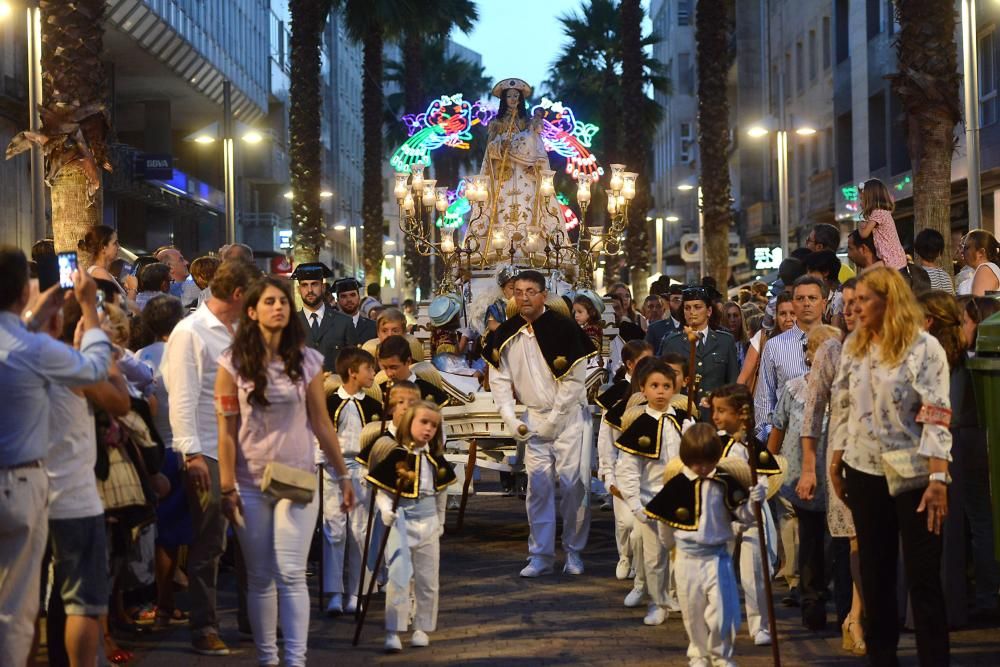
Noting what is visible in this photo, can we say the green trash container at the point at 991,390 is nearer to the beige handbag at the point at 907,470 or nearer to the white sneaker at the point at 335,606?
the beige handbag at the point at 907,470

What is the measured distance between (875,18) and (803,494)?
32.3m

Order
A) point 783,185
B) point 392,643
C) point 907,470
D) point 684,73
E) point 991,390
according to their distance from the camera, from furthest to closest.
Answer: point 684,73 → point 783,185 → point 392,643 → point 991,390 → point 907,470

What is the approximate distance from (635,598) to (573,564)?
5.38 feet

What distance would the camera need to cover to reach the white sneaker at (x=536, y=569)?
12000 millimetres

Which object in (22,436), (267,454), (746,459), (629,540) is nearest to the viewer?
(22,436)

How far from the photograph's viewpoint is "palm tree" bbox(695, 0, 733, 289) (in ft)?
97.1

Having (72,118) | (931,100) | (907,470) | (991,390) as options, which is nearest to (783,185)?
(931,100)

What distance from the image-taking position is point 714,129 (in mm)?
30219

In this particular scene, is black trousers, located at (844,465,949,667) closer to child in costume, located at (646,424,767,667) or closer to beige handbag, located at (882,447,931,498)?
beige handbag, located at (882,447,931,498)

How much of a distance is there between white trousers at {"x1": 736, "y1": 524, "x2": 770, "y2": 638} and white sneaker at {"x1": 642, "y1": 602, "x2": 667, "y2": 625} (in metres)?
0.72

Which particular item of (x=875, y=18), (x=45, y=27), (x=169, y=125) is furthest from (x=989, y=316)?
(x=169, y=125)

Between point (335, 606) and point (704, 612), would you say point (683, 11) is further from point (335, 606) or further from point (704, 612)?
point (704, 612)

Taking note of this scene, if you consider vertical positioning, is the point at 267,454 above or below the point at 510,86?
below

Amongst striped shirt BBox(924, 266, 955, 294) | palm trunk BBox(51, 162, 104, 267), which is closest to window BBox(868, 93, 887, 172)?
palm trunk BBox(51, 162, 104, 267)
